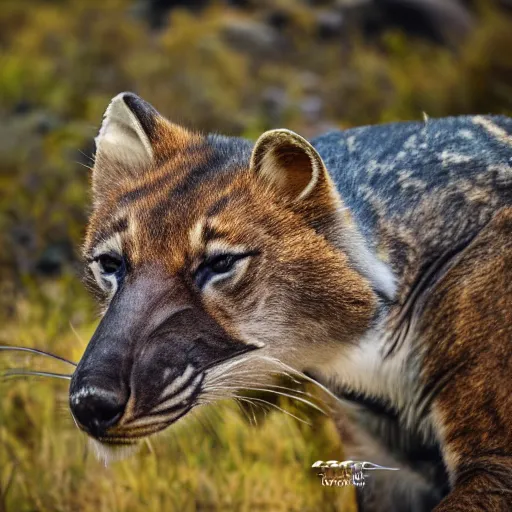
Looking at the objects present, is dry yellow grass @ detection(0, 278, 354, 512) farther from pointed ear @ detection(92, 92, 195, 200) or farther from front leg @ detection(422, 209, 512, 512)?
front leg @ detection(422, 209, 512, 512)

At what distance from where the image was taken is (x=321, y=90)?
17.6 meters

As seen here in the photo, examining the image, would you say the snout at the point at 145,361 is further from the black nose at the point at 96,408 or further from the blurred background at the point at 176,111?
the blurred background at the point at 176,111

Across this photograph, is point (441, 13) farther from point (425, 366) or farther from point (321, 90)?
point (425, 366)

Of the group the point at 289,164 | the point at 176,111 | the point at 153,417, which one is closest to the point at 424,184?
the point at 289,164

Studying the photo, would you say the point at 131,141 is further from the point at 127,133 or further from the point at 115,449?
the point at 115,449

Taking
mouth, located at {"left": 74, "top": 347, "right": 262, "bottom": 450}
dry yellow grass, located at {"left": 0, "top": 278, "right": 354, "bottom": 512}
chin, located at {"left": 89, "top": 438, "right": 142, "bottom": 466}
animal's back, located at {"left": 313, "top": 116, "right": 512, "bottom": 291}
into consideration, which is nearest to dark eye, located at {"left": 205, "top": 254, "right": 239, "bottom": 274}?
mouth, located at {"left": 74, "top": 347, "right": 262, "bottom": 450}

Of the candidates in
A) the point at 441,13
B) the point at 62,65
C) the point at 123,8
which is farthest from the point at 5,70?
the point at 441,13

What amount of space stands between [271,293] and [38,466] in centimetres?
271

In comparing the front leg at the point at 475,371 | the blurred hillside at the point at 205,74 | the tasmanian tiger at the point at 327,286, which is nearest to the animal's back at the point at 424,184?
the tasmanian tiger at the point at 327,286

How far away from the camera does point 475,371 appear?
3.60m

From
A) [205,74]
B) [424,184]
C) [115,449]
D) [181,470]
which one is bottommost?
[205,74]

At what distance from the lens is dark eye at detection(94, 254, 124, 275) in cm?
392

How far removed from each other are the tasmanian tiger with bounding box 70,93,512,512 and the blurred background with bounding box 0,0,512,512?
43 centimetres

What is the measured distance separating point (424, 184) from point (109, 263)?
1355 mm
